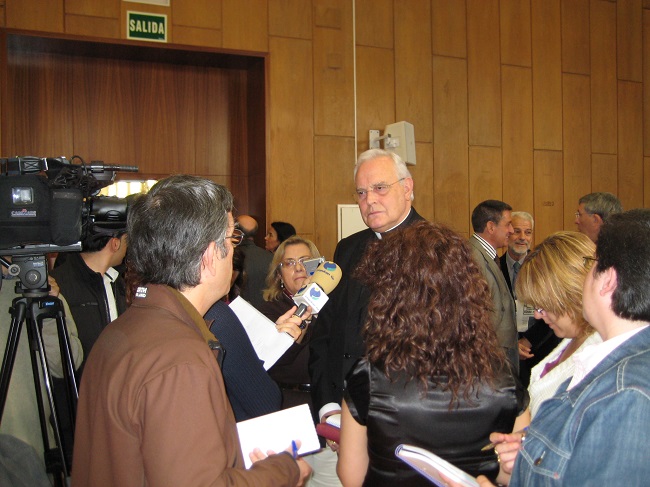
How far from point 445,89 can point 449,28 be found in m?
0.63

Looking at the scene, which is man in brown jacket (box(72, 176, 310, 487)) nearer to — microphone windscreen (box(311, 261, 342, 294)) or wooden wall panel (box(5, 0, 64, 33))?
microphone windscreen (box(311, 261, 342, 294))

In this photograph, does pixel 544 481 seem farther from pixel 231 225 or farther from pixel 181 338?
pixel 231 225

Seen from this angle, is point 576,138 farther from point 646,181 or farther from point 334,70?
point 334,70

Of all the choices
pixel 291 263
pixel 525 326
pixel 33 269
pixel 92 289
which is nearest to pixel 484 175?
pixel 525 326

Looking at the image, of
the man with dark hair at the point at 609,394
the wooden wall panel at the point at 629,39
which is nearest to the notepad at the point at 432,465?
the man with dark hair at the point at 609,394

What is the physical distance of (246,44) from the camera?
5402 mm

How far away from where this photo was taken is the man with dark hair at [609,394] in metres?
0.92

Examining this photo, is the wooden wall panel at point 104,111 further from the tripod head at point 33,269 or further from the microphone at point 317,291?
the microphone at point 317,291

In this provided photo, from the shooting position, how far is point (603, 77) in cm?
670

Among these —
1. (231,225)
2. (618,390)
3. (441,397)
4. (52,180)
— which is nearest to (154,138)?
(52,180)

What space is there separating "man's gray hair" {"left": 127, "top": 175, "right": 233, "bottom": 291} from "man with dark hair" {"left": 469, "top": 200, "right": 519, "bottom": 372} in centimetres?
219

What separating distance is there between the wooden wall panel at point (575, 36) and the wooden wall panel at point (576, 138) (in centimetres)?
12

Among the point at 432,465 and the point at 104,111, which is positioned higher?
the point at 104,111

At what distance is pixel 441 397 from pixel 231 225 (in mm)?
639
